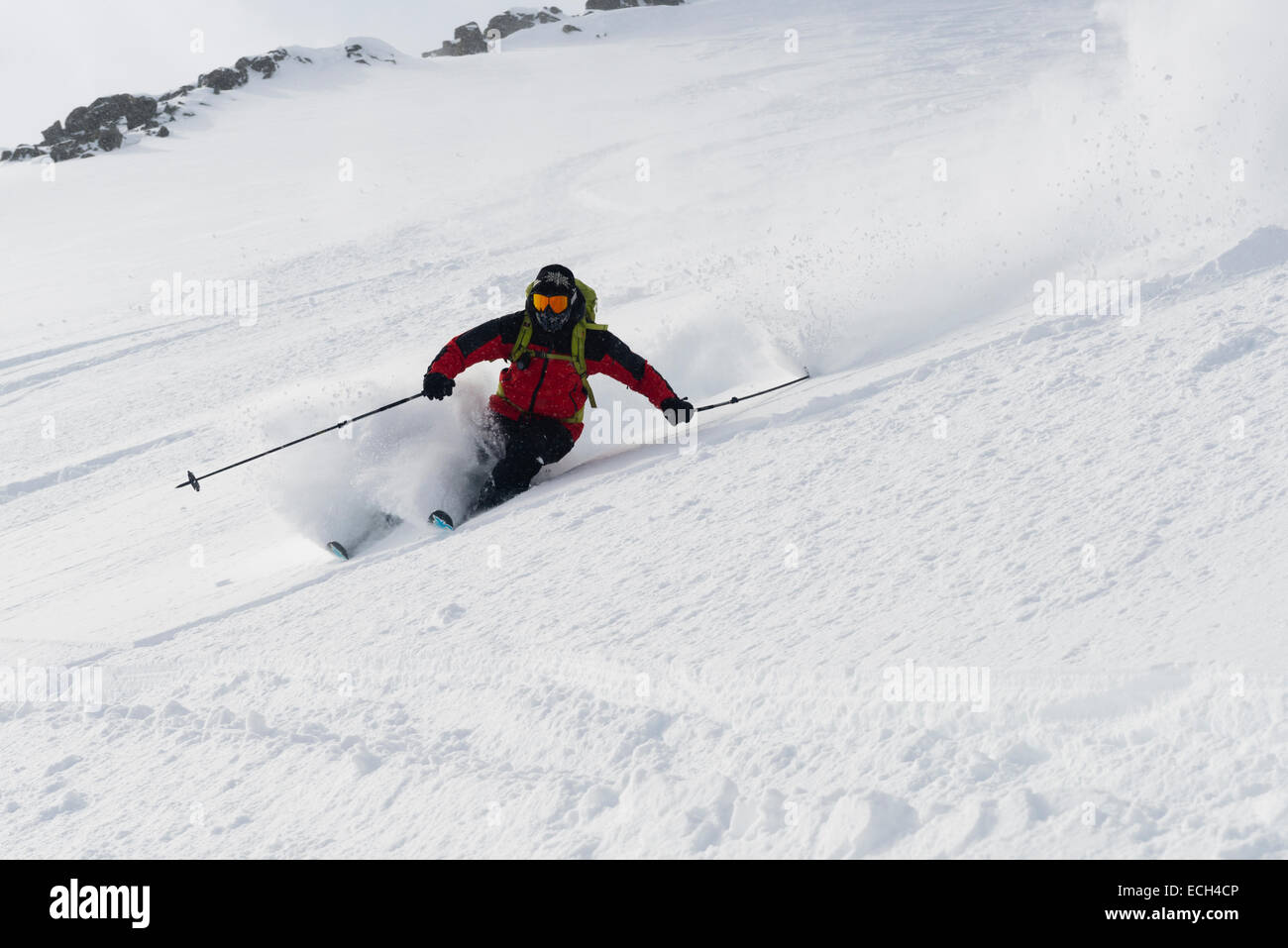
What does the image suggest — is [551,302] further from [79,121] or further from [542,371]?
[79,121]

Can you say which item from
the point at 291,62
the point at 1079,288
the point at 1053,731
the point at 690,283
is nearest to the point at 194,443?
the point at 690,283

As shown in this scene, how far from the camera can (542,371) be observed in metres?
5.57

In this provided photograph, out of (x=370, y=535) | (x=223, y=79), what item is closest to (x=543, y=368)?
(x=370, y=535)

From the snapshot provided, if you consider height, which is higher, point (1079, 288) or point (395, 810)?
point (1079, 288)

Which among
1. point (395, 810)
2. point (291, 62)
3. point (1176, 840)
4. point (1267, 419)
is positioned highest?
point (291, 62)

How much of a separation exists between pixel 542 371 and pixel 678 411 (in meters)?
0.79

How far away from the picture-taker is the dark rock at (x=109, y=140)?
29.1m

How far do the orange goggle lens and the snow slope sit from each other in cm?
Result: 84

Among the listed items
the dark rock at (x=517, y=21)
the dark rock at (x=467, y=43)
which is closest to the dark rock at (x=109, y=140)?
the dark rock at (x=467, y=43)

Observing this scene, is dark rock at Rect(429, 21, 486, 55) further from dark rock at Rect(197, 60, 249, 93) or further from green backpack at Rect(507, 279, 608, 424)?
green backpack at Rect(507, 279, 608, 424)

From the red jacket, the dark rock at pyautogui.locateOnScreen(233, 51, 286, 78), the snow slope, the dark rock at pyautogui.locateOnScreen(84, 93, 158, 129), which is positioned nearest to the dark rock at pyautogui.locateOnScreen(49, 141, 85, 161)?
the dark rock at pyautogui.locateOnScreen(84, 93, 158, 129)

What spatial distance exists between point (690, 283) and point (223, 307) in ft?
20.7
